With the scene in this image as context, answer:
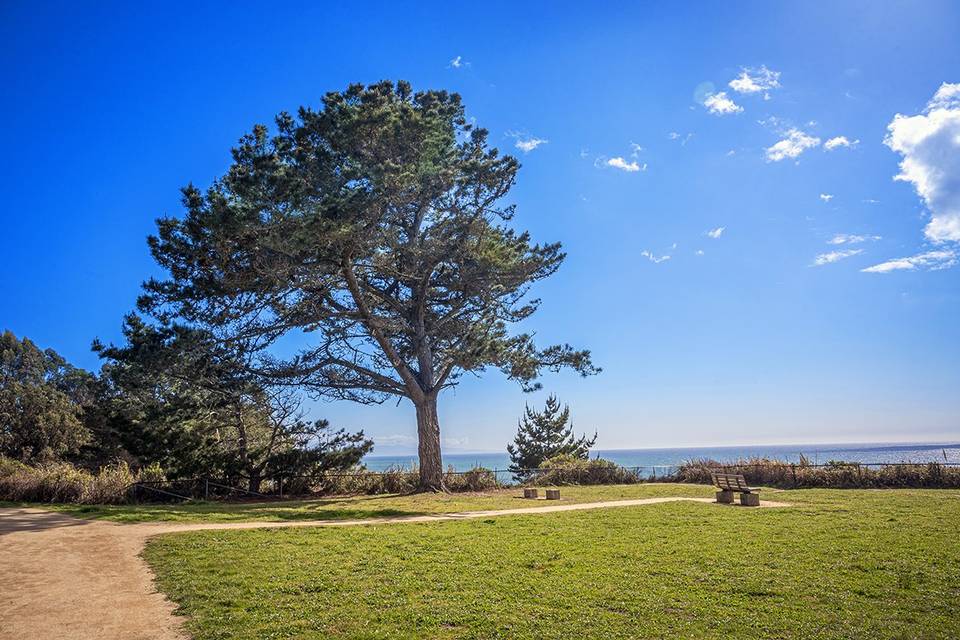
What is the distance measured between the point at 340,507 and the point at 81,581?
10124mm

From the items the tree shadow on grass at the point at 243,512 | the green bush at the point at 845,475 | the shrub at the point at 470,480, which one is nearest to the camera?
the tree shadow on grass at the point at 243,512

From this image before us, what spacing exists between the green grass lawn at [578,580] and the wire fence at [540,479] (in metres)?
10.5

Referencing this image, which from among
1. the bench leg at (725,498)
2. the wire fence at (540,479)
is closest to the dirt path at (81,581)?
the wire fence at (540,479)

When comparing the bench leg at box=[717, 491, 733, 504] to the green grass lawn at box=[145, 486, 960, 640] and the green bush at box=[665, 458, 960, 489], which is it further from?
the green bush at box=[665, 458, 960, 489]

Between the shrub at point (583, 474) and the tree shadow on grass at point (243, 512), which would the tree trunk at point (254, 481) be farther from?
the shrub at point (583, 474)

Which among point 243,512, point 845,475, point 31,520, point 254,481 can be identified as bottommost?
point 845,475

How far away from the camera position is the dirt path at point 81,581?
5738mm

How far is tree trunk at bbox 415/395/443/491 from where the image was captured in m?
22.8

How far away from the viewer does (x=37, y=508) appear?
14.8m

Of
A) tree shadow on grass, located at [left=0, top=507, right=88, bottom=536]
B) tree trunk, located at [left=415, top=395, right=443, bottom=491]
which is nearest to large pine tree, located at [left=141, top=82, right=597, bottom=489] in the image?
tree trunk, located at [left=415, top=395, right=443, bottom=491]

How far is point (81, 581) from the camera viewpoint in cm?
749

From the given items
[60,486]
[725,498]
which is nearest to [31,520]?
[60,486]

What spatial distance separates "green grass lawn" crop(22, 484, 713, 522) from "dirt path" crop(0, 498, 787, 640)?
4.36 feet

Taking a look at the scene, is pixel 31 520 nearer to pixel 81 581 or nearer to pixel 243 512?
pixel 243 512
